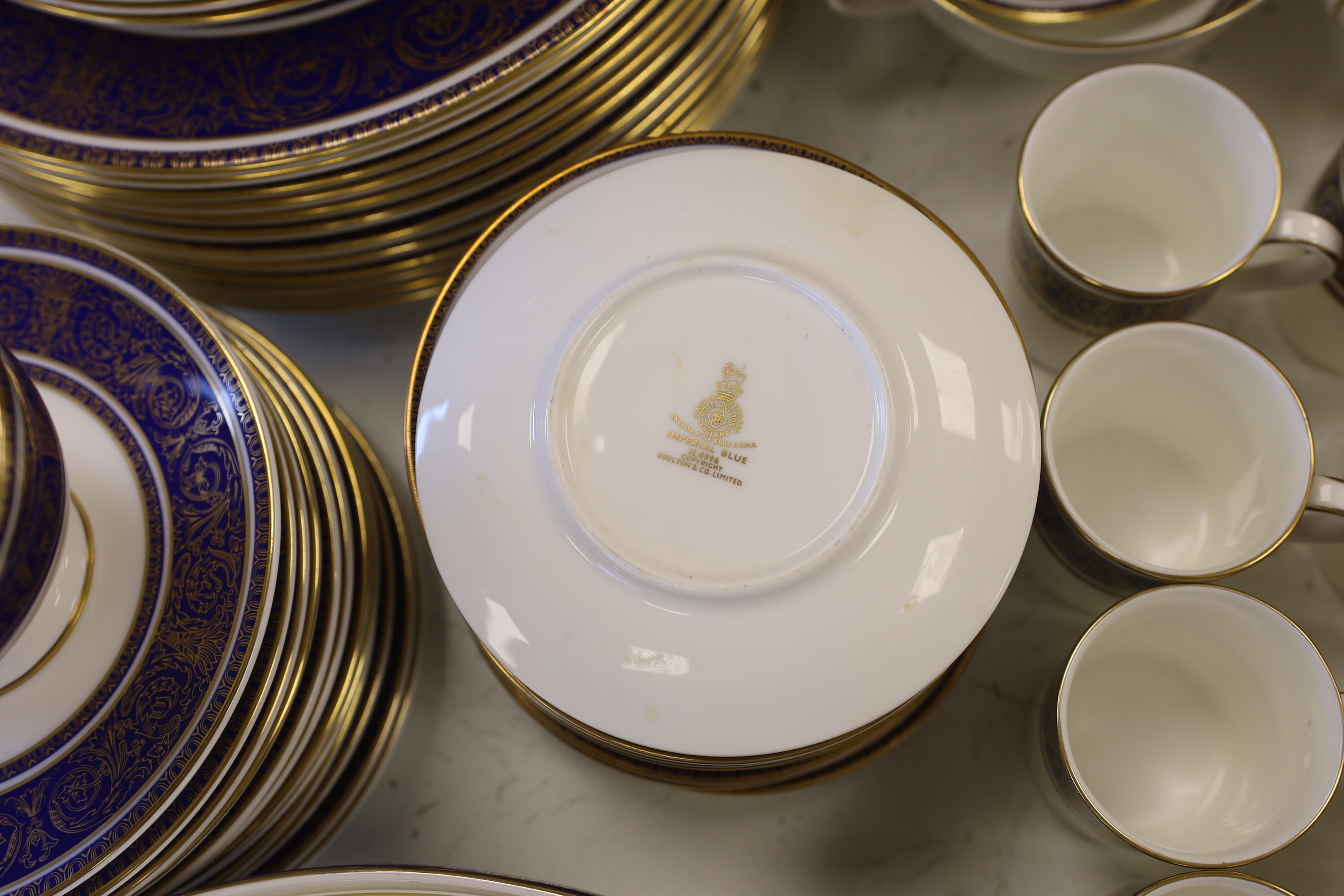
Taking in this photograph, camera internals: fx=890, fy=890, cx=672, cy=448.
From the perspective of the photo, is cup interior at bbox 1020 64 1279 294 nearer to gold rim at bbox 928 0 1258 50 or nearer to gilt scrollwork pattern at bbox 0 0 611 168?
gold rim at bbox 928 0 1258 50

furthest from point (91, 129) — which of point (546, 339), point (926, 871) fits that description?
point (926, 871)

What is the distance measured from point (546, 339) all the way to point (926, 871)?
0.39m

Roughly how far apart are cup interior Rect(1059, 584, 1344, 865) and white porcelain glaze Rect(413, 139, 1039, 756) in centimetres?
16

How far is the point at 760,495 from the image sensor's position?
41cm

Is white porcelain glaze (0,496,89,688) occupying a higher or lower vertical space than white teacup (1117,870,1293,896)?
higher

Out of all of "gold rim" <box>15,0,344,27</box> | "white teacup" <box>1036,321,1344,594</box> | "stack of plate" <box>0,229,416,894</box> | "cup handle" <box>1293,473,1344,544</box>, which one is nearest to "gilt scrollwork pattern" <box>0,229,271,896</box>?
"stack of plate" <box>0,229,416,894</box>

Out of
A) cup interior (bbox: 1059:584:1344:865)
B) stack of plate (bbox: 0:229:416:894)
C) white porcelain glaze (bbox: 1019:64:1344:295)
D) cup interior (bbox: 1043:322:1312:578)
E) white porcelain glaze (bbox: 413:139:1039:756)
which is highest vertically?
stack of plate (bbox: 0:229:416:894)

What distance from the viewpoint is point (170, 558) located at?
438 mm

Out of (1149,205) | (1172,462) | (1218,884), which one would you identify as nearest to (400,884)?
(1218,884)

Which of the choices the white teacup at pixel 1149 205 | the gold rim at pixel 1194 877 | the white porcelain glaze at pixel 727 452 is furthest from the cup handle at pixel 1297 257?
the gold rim at pixel 1194 877

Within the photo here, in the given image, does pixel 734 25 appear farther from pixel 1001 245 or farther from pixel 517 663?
pixel 517 663

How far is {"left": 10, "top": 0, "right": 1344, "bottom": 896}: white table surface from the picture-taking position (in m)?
0.54

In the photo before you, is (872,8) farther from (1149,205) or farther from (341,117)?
(341,117)

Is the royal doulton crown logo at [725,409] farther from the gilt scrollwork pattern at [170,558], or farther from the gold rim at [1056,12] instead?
the gold rim at [1056,12]
